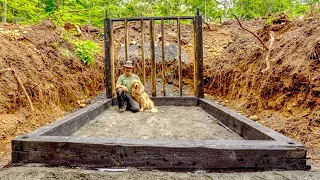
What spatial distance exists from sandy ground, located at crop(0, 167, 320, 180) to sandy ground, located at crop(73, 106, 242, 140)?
108 centimetres

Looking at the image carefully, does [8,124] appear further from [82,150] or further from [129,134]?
[82,150]

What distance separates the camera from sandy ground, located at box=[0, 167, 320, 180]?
1.79 meters

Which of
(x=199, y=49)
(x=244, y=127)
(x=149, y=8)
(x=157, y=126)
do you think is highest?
(x=149, y=8)

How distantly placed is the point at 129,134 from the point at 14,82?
2.39m

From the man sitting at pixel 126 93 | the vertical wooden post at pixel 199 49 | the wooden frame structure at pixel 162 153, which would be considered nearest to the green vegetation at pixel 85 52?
the man sitting at pixel 126 93

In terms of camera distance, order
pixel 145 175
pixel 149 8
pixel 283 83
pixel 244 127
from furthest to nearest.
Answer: pixel 149 8 → pixel 283 83 → pixel 244 127 → pixel 145 175

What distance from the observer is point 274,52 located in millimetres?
4887

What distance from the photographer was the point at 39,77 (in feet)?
15.7

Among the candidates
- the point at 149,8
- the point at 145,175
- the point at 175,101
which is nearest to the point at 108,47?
the point at 175,101

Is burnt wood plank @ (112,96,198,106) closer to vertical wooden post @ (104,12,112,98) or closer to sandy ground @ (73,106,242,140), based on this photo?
vertical wooden post @ (104,12,112,98)

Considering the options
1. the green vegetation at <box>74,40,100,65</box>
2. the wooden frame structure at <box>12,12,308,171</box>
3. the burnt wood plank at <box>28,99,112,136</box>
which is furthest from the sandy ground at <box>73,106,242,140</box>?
the green vegetation at <box>74,40,100,65</box>

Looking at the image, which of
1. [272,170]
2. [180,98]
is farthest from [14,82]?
[272,170]

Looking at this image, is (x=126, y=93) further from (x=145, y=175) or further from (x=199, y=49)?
(x=145, y=175)

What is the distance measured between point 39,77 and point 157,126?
283 centimetres
